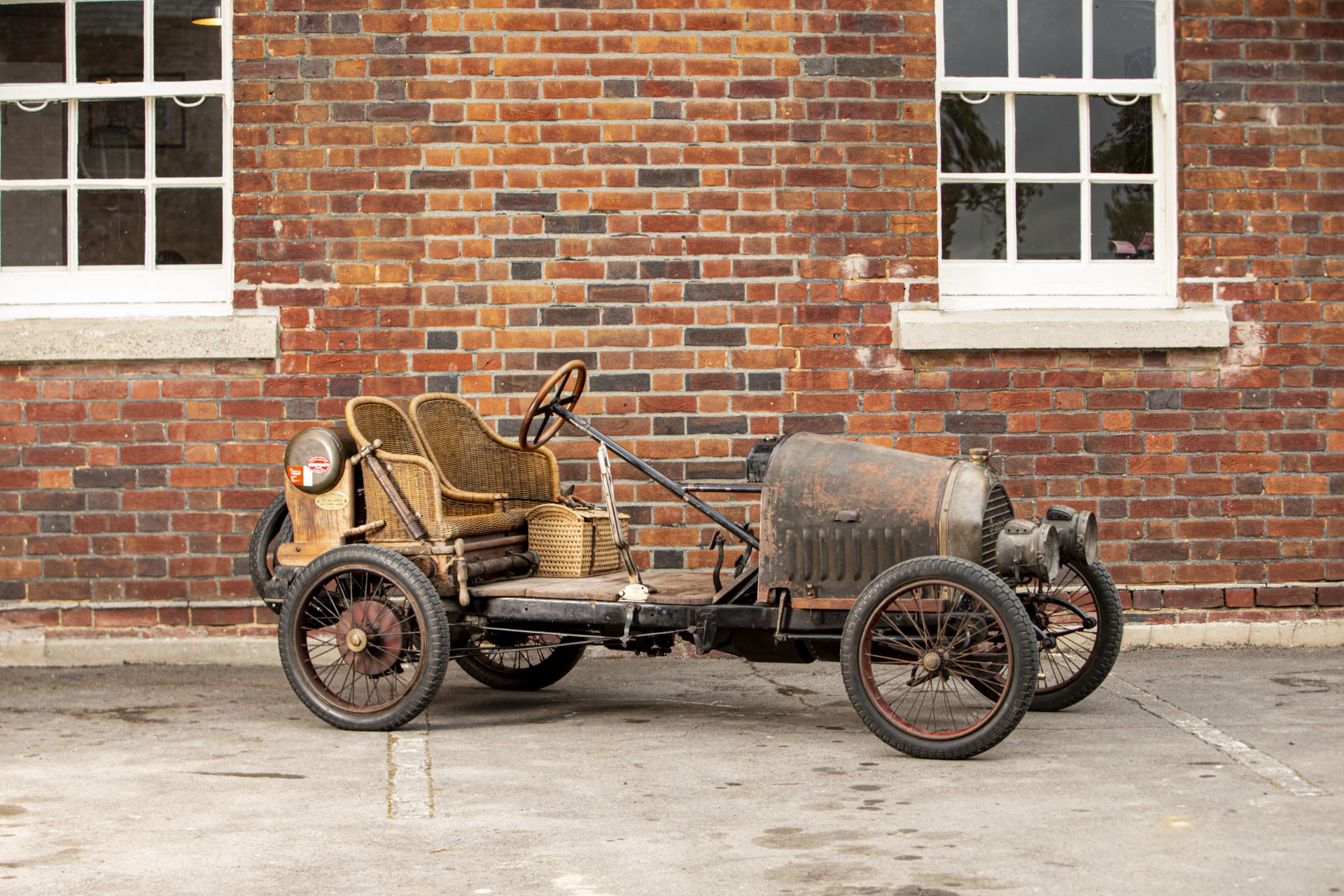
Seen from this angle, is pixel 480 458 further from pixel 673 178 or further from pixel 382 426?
pixel 673 178

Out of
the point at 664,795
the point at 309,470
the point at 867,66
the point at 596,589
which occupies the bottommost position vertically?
the point at 664,795

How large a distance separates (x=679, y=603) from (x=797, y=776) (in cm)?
96

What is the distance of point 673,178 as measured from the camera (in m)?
7.49

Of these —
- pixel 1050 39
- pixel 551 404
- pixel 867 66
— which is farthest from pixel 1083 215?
pixel 551 404

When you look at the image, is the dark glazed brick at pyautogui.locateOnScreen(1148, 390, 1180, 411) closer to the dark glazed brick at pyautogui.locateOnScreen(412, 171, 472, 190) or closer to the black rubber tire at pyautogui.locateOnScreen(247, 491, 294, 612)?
the dark glazed brick at pyautogui.locateOnScreen(412, 171, 472, 190)

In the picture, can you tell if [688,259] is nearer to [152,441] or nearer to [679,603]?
[679,603]

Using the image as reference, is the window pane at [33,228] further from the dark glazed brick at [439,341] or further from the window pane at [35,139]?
the dark glazed brick at [439,341]

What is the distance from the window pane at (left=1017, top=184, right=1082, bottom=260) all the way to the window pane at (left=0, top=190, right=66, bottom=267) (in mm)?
4868

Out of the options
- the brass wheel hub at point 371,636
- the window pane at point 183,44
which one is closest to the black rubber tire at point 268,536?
the brass wheel hub at point 371,636

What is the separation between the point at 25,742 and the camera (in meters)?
5.77

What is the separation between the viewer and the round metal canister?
6043 mm

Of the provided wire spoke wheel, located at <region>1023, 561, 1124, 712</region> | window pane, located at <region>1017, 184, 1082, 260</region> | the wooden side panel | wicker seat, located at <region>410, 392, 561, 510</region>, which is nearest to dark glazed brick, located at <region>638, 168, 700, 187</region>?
wicker seat, located at <region>410, 392, 561, 510</region>

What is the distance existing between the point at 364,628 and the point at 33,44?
12.8ft

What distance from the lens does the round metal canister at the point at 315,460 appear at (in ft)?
19.8
